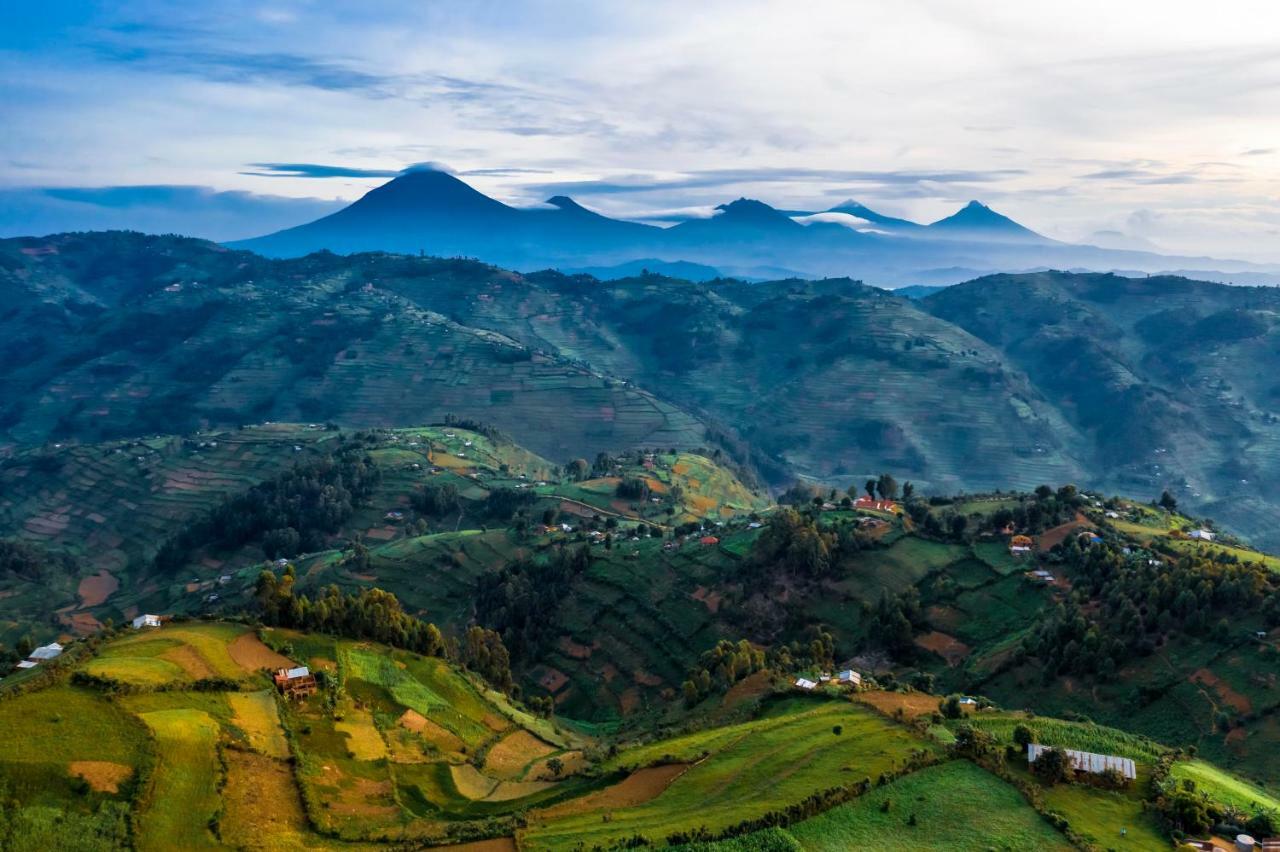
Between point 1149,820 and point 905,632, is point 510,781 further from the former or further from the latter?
point 905,632

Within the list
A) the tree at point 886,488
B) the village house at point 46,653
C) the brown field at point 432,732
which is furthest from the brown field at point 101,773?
the tree at point 886,488

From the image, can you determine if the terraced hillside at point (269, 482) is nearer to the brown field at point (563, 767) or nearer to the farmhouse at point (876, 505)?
the farmhouse at point (876, 505)

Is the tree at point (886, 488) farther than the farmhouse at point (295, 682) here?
Yes

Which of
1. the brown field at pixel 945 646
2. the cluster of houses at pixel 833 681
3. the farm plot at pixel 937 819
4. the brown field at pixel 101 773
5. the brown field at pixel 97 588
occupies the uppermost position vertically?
the brown field at pixel 101 773

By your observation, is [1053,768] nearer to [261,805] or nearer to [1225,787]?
[1225,787]

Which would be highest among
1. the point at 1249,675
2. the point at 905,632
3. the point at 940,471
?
the point at 1249,675

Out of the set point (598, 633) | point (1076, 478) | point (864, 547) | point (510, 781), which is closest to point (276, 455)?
point (598, 633)

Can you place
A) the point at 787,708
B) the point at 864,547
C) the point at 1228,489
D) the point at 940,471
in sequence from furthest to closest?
1. the point at 940,471
2. the point at 1228,489
3. the point at 864,547
4. the point at 787,708
